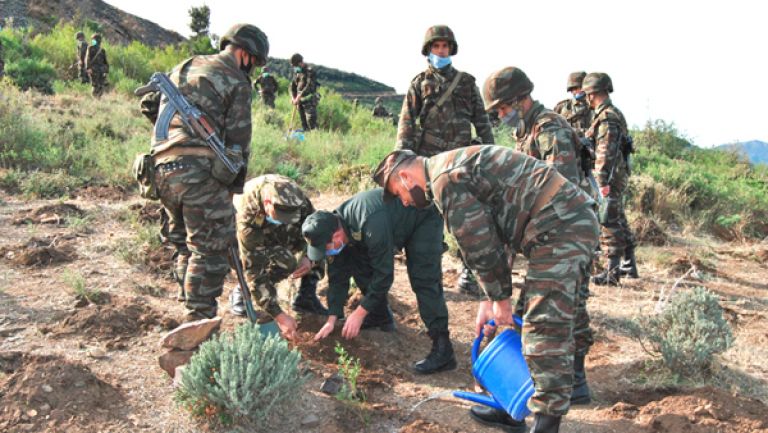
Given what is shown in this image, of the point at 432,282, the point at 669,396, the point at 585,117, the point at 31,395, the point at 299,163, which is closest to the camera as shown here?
the point at 31,395

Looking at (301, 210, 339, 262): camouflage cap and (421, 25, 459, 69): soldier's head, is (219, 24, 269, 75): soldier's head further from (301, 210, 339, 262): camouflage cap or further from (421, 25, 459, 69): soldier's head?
→ (421, 25, 459, 69): soldier's head

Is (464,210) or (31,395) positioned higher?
(464,210)

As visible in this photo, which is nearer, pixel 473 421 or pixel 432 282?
pixel 473 421

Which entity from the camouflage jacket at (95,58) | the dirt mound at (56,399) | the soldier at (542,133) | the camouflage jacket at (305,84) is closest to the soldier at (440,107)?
the soldier at (542,133)

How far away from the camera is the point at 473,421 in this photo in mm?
3164

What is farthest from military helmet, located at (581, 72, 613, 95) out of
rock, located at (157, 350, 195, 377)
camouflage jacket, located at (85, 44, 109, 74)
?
camouflage jacket, located at (85, 44, 109, 74)

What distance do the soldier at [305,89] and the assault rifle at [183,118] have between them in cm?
1008

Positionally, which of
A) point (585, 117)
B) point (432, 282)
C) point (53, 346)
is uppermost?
point (585, 117)

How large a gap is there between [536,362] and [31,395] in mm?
2326

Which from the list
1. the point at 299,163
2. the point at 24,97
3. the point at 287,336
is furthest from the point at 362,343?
the point at 24,97

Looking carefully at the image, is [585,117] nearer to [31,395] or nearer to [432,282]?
[432,282]

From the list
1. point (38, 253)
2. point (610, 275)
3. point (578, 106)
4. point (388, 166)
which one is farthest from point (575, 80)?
point (38, 253)

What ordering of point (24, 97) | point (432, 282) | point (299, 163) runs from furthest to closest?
point (24, 97)
point (299, 163)
point (432, 282)

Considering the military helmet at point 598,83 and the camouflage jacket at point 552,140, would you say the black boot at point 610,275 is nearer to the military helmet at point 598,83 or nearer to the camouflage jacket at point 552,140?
the military helmet at point 598,83
